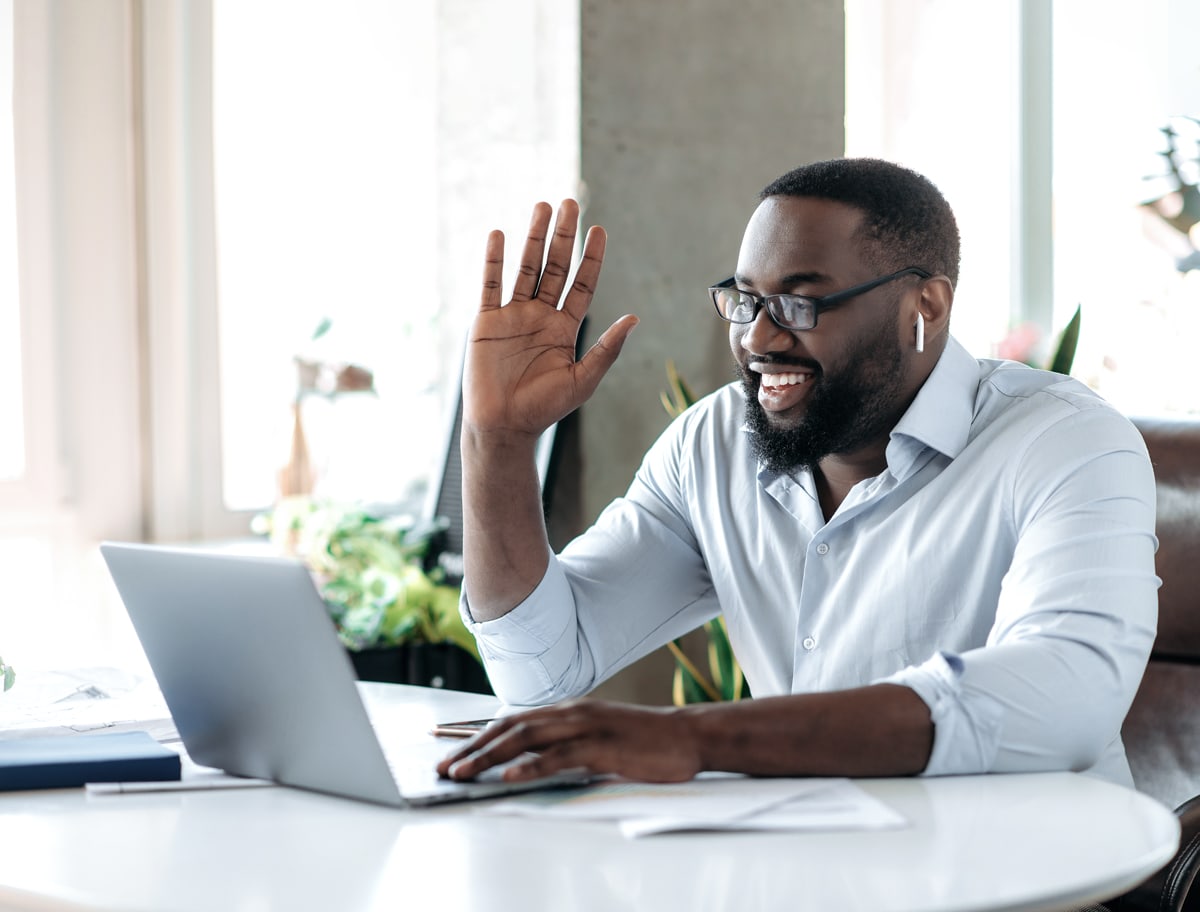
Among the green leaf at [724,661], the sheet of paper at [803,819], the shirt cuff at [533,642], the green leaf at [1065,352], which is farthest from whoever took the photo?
the green leaf at [724,661]

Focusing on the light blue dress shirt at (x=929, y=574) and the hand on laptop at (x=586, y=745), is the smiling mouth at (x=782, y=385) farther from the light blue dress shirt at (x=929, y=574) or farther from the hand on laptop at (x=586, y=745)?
the hand on laptop at (x=586, y=745)

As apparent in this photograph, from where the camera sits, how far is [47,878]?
934mm

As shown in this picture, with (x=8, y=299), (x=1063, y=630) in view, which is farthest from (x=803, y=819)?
(x=8, y=299)

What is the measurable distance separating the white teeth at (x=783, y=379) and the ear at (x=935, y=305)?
185 millimetres

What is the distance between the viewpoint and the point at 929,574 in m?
1.58

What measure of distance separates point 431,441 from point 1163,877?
2.57m

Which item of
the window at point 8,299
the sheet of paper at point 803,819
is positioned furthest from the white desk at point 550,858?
the window at point 8,299

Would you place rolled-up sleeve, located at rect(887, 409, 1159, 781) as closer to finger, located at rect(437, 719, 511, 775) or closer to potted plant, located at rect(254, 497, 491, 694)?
finger, located at rect(437, 719, 511, 775)

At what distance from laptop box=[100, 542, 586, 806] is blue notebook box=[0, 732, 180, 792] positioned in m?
0.05

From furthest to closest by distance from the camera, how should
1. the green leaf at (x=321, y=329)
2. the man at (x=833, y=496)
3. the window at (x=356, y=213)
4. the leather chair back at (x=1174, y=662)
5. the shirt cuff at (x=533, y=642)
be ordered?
the green leaf at (x=321, y=329) → the window at (x=356, y=213) → the leather chair back at (x=1174, y=662) → the shirt cuff at (x=533, y=642) → the man at (x=833, y=496)

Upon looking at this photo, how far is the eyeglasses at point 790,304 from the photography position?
170 centimetres

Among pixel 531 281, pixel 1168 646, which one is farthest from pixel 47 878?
pixel 1168 646

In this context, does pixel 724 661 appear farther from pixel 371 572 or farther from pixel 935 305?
pixel 935 305

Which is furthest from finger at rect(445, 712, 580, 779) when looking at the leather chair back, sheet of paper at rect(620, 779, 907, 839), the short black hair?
the leather chair back
